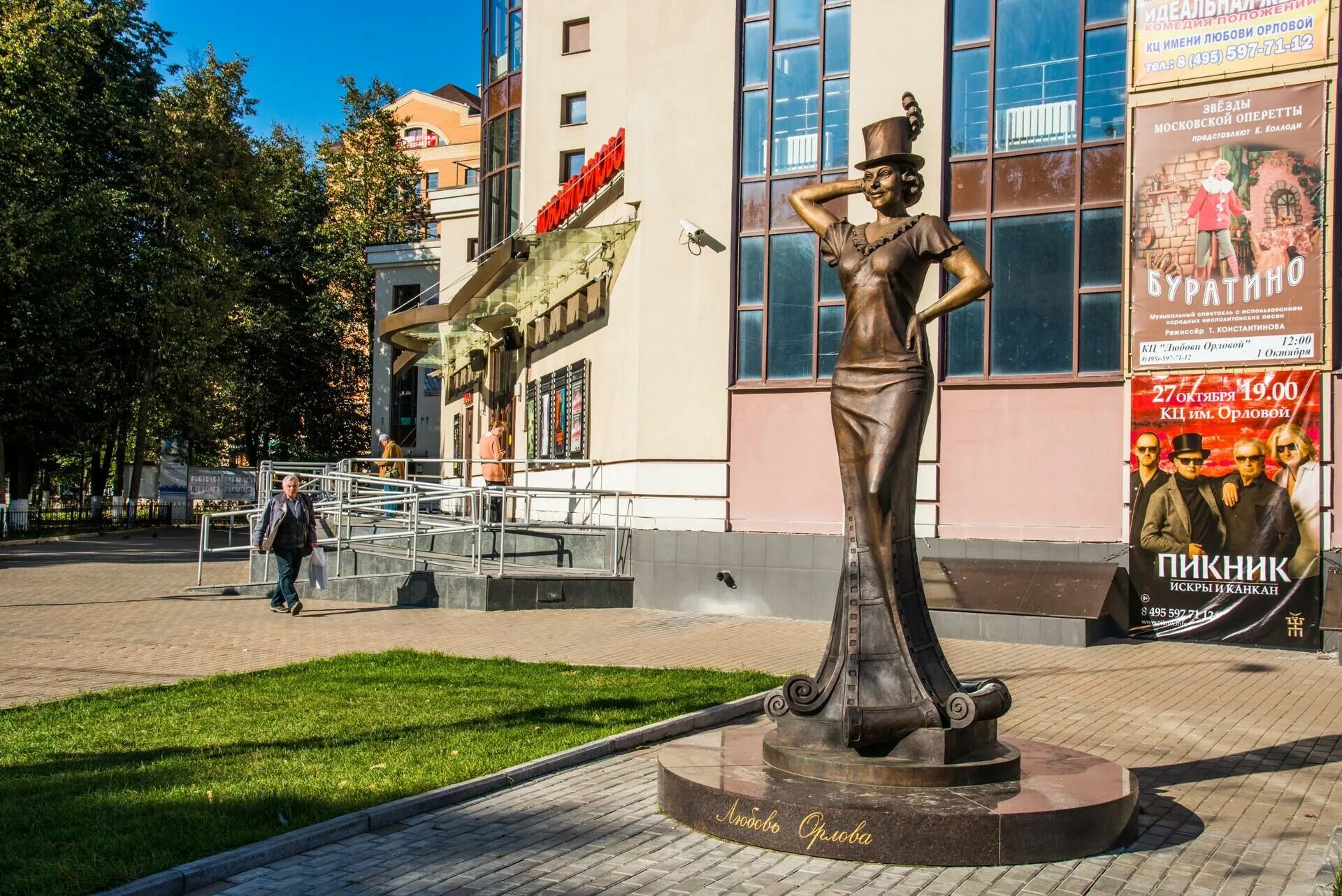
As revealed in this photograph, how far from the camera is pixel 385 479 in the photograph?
18.1 metres

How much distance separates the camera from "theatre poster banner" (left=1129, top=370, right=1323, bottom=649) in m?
14.6

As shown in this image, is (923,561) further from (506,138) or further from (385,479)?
(506,138)

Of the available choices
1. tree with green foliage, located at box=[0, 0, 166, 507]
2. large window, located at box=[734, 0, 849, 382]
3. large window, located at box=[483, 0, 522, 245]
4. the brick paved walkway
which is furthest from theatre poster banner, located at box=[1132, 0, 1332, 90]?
tree with green foliage, located at box=[0, 0, 166, 507]

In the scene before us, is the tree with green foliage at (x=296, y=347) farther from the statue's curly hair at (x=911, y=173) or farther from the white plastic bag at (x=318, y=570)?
the statue's curly hair at (x=911, y=173)

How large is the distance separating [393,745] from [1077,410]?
431 inches

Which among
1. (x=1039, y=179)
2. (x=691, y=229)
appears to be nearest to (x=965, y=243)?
(x=1039, y=179)

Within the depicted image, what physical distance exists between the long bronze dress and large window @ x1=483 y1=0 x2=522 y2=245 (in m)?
22.5

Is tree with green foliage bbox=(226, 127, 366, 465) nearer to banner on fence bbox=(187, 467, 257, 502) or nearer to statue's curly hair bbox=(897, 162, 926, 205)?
banner on fence bbox=(187, 467, 257, 502)

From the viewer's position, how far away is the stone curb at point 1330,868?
5.34 m

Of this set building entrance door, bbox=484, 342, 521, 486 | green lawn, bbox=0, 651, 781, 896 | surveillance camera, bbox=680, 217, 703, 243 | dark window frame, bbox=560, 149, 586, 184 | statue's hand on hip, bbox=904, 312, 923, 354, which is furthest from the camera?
building entrance door, bbox=484, 342, 521, 486

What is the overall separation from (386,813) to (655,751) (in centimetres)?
238

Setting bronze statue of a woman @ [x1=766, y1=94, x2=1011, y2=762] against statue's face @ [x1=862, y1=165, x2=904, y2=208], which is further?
statue's face @ [x1=862, y1=165, x2=904, y2=208]

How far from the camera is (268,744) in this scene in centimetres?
793

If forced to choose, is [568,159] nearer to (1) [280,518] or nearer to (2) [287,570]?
(1) [280,518]
